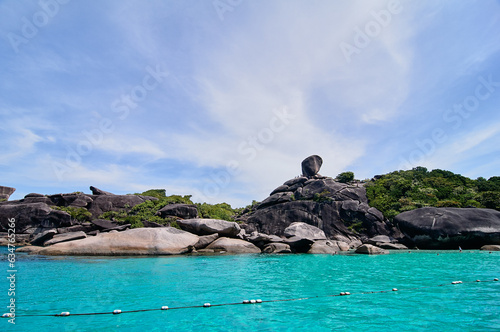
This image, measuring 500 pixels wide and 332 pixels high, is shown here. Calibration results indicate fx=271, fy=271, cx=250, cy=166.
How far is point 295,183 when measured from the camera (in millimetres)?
47250

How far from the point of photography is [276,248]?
25000 millimetres

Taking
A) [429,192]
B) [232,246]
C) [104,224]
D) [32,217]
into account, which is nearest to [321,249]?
[232,246]

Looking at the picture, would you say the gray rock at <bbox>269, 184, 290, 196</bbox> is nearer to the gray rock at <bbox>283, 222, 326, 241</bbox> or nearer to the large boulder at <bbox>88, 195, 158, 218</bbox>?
the gray rock at <bbox>283, 222, 326, 241</bbox>

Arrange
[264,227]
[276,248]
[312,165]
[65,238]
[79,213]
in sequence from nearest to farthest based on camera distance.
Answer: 1. [65,238]
2. [276,248]
3. [79,213]
4. [264,227]
5. [312,165]

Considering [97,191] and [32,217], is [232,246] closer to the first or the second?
[32,217]

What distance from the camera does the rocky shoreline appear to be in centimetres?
2144

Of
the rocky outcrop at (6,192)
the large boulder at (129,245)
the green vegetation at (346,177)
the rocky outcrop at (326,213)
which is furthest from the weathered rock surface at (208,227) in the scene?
the rocky outcrop at (6,192)

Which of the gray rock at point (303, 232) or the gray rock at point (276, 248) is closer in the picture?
the gray rock at point (276, 248)

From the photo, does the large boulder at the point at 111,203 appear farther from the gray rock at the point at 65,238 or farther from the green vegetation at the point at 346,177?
the green vegetation at the point at 346,177

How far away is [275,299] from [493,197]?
38.1 meters

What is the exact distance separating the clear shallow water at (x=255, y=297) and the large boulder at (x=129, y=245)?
686cm

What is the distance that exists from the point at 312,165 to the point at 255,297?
44.7 m

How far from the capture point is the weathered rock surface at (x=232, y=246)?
23.6 meters

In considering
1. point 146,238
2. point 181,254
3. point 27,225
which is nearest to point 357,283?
point 181,254
